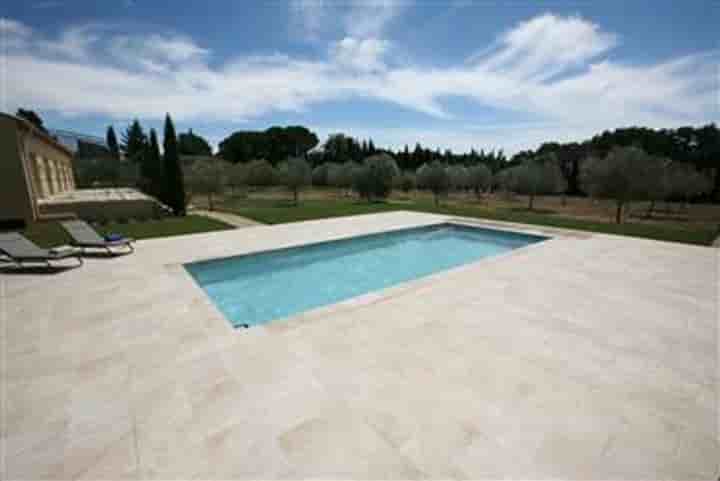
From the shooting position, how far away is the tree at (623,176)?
1747 centimetres

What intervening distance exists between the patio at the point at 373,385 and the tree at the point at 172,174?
1247cm

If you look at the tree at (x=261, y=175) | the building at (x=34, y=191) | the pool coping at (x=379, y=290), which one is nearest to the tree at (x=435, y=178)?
the pool coping at (x=379, y=290)

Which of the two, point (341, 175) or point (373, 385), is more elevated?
point (341, 175)

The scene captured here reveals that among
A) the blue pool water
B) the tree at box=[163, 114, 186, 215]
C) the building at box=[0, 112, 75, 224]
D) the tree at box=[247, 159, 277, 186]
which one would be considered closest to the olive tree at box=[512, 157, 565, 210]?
the blue pool water

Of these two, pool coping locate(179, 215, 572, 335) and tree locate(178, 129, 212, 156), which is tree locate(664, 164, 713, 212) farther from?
tree locate(178, 129, 212, 156)

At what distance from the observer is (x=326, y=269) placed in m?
7.74

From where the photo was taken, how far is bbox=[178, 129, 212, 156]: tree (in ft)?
197

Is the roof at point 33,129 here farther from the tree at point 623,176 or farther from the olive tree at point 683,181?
the olive tree at point 683,181

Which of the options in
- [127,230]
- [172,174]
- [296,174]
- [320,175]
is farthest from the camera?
[320,175]

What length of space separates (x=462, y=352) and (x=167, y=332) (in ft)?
11.6

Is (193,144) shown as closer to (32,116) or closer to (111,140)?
(111,140)

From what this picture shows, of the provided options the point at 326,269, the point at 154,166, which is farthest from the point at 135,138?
the point at 326,269

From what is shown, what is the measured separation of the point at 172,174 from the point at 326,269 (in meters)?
13.6

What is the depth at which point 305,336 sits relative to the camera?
3.55 m
